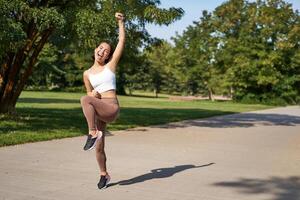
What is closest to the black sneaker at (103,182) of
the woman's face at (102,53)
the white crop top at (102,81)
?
the white crop top at (102,81)

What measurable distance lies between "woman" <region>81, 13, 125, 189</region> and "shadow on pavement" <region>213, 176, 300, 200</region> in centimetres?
182

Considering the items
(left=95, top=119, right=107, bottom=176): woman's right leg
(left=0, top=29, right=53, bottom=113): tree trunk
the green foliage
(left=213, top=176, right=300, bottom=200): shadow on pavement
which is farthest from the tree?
the green foliage

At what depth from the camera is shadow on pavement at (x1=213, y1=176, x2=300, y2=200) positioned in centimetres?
711

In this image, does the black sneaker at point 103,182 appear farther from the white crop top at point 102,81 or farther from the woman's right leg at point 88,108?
the white crop top at point 102,81

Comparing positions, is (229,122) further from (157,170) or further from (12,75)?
(157,170)

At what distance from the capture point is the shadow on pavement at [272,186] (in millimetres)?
7105

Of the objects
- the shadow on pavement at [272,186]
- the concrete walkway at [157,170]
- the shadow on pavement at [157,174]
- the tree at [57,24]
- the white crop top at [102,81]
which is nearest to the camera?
the white crop top at [102,81]

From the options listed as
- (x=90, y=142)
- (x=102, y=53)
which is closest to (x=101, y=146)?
(x=90, y=142)

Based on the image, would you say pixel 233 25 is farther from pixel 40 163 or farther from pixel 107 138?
pixel 40 163

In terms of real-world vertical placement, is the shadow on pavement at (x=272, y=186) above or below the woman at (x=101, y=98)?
below

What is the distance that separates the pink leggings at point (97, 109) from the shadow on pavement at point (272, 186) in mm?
1956

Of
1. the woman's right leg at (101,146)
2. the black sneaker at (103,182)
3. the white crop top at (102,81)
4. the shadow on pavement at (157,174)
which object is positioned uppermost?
the white crop top at (102,81)

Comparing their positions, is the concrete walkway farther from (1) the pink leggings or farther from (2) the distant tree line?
(2) the distant tree line

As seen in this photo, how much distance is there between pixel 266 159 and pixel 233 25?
156 feet
